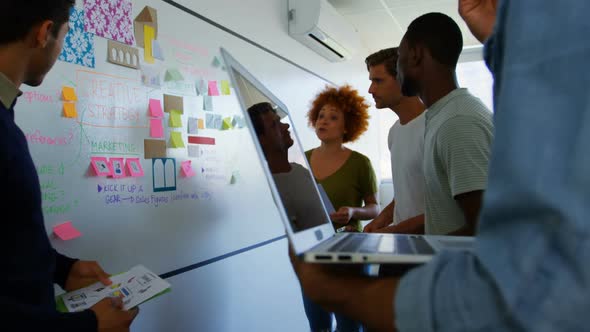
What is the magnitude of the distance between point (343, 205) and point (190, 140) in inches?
37.8

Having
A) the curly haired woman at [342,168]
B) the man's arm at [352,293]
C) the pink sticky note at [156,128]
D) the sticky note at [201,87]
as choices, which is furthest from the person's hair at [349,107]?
the man's arm at [352,293]

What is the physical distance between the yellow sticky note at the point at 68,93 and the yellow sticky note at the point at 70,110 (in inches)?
0.8

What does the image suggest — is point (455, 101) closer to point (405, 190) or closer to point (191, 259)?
point (405, 190)

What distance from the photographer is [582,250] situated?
0.31 meters

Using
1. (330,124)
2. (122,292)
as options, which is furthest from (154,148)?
A: (330,124)

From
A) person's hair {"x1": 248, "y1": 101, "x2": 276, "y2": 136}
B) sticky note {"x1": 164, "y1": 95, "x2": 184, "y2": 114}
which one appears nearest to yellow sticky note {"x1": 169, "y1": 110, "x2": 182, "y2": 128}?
sticky note {"x1": 164, "y1": 95, "x2": 184, "y2": 114}

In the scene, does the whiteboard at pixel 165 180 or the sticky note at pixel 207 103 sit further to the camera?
the sticky note at pixel 207 103

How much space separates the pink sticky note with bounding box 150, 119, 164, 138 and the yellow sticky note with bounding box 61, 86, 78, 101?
33cm

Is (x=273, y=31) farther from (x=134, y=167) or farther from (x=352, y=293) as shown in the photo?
(x=352, y=293)

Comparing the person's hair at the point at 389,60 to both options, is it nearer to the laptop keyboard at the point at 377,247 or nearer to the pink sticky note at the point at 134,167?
the pink sticky note at the point at 134,167

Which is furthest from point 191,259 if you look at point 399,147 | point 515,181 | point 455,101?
point 515,181

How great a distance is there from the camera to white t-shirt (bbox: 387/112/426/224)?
169cm

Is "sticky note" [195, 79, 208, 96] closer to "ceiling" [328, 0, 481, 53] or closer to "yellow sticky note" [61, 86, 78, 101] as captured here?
"yellow sticky note" [61, 86, 78, 101]

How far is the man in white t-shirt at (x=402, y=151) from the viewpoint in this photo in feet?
5.51
